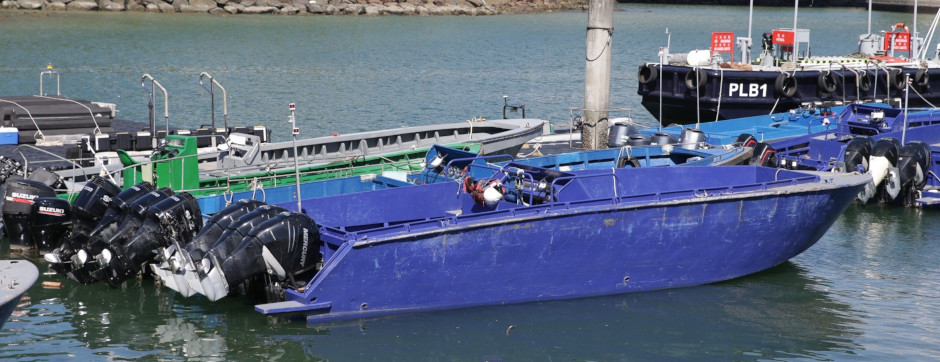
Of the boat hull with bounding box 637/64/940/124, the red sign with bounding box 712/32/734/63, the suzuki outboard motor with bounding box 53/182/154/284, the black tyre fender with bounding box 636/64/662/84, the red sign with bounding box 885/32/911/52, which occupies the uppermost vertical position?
the red sign with bounding box 885/32/911/52

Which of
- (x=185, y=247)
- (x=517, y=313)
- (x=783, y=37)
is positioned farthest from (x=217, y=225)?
(x=783, y=37)

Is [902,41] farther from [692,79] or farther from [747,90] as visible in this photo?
[692,79]

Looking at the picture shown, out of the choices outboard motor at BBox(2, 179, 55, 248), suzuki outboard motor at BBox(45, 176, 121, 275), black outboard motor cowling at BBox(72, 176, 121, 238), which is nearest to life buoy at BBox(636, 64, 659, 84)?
suzuki outboard motor at BBox(45, 176, 121, 275)

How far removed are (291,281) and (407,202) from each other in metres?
2.90

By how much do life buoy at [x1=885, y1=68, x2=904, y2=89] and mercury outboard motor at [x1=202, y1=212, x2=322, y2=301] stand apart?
21.8m

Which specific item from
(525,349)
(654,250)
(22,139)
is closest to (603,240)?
(654,250)

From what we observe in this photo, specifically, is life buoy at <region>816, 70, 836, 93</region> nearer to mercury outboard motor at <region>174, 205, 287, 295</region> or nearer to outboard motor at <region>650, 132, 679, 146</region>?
outboard motor at <region>650, 132, 679, 146</region>

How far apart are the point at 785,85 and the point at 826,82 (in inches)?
51.2

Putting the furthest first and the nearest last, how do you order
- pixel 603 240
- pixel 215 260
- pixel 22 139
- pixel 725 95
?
pixel 725 95, pixel 22 139, pixel 603 240, pixel 215 260

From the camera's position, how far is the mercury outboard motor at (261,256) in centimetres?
1188

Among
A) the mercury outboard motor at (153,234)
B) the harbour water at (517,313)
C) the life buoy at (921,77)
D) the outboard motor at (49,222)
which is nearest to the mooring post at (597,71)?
the harbour water at (517,313)

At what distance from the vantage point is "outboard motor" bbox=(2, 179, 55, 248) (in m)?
15.3

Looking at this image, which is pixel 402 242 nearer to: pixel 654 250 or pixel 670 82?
pixel 654 250

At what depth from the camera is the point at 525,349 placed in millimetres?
12117
